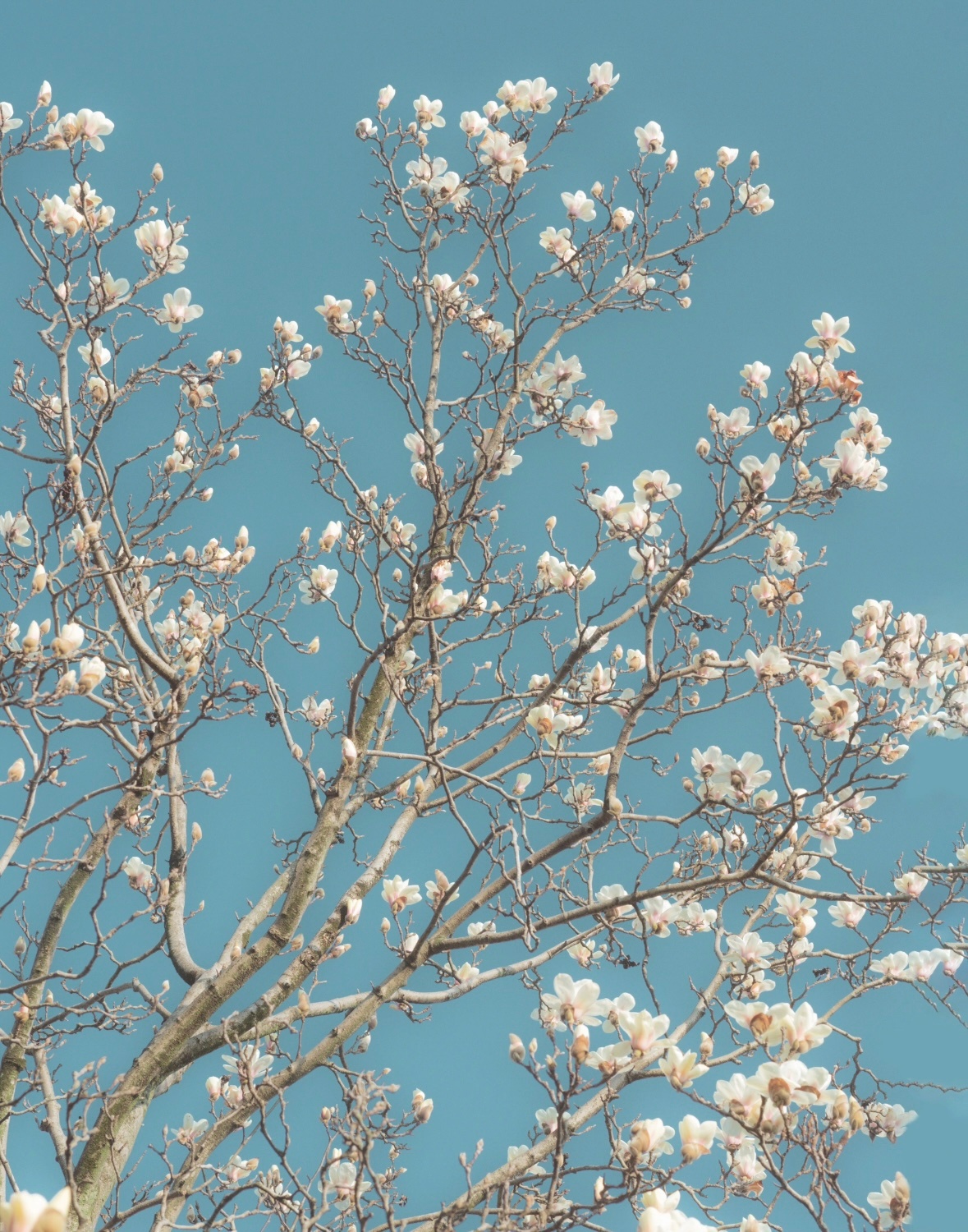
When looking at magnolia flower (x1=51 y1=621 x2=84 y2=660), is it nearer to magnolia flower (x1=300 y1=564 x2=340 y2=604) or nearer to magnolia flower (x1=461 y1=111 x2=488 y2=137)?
magnolia flower (x1=300 y1=564 x2=340 y2=604)

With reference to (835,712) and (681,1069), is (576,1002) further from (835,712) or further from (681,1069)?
(835,712)

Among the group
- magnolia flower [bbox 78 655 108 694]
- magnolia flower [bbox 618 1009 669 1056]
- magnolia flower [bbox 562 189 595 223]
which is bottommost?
magnolia flower [bbox 618 1009 669 1056]

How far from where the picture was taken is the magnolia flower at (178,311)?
451 centimetres

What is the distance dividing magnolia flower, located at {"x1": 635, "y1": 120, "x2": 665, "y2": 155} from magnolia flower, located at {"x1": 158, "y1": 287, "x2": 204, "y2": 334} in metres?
2.66

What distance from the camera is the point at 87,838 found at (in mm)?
3529

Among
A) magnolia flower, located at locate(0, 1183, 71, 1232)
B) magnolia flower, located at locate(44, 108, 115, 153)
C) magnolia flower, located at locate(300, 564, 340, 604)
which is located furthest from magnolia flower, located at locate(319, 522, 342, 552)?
magnolia flower, located at locate(0, 1183, 71, 1232)

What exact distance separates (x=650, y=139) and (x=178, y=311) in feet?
9.14

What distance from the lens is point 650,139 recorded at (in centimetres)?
554

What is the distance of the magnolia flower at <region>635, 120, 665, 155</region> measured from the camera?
5.54 metres

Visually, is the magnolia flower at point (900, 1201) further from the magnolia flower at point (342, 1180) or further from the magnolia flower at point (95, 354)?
the magnolia flower at point (95, 354)

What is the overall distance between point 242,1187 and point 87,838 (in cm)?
125

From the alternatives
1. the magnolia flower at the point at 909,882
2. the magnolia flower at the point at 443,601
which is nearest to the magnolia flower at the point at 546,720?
the magnolia flower at the point at 443,601

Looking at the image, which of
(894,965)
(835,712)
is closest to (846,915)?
(894,965)

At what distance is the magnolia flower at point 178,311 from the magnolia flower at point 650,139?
2.66 meters
